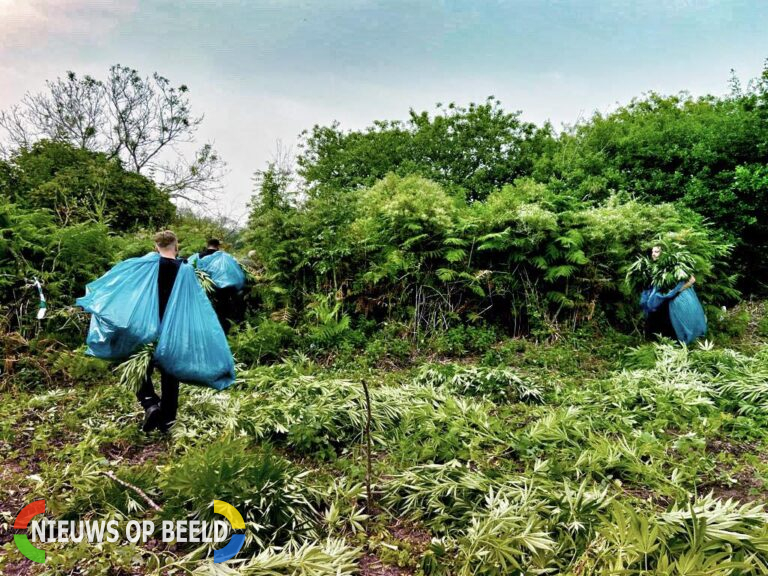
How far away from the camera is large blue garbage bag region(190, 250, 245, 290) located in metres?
5.93

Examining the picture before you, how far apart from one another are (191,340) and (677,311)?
572cm

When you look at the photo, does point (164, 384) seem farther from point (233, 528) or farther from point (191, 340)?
point (233, 528)

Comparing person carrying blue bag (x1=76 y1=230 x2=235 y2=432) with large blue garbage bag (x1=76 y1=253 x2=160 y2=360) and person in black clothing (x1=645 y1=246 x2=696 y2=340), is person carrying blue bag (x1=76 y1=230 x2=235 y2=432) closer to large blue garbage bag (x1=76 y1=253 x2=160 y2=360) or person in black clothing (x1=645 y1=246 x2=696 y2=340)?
large blue garbage bag (x1=76 y1=253 x2=160 y2=360)

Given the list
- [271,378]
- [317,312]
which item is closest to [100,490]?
[271,378]

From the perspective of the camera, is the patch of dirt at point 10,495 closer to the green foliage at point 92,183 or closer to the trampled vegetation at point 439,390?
the trampled vegetation at point 439,390

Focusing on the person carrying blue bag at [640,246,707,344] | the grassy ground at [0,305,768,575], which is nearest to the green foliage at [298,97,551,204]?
the person carrying blue bag at [640,246,707,344]

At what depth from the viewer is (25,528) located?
2162mm

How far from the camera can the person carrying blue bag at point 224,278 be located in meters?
5.94

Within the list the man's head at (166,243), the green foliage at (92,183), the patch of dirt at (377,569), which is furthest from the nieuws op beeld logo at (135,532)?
the green foliage at (92,183)

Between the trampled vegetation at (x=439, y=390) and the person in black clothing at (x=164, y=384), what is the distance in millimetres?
137

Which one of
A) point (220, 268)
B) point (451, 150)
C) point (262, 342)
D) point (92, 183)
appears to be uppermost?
point (451, 150)

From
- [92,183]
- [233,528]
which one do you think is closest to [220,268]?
[233,528]

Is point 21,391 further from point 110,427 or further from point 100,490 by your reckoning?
point 100,490

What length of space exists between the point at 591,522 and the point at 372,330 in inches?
171
